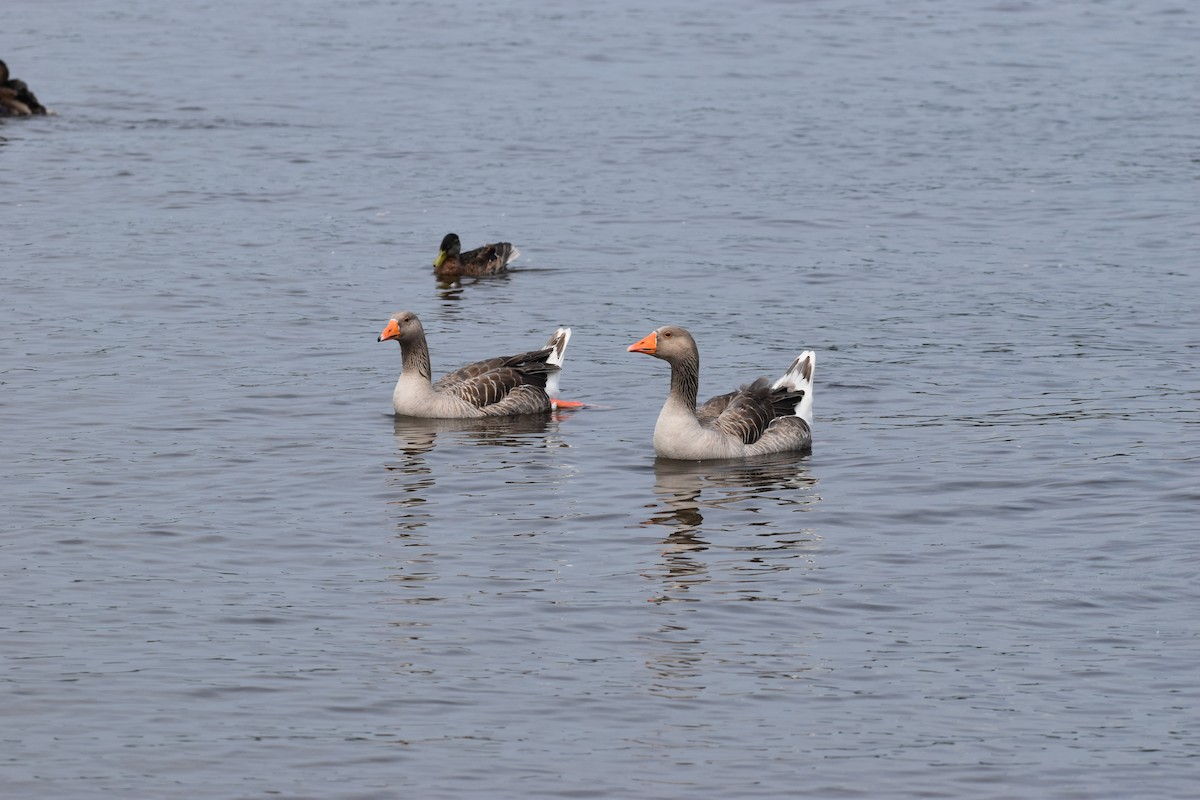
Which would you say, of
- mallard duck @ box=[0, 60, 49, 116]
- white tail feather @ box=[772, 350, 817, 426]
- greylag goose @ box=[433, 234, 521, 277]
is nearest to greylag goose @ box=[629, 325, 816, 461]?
white tail feather @ box=[772, 350, 817, 426]

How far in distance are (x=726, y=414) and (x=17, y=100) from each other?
984 inches

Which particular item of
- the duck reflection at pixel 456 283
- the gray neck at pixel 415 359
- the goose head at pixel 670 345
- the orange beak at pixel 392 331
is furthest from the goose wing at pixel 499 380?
the duck reflection at pixel 456 283

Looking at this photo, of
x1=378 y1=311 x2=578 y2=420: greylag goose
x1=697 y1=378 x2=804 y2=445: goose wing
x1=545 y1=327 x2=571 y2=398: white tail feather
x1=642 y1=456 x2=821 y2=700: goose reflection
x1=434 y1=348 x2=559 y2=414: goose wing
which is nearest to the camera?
x1=642 y1=456 x2=821 y2=700: goose reflection

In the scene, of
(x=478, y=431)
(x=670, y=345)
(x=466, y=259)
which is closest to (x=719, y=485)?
(x=670, y=345)

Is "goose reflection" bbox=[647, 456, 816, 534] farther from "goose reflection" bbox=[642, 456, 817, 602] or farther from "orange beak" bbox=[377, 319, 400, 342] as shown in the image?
"orange beak" bbox=[377, 319, 400, 342]

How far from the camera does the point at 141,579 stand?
14172 mm

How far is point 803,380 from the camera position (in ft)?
62.5

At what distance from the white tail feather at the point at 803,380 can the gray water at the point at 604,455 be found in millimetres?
517

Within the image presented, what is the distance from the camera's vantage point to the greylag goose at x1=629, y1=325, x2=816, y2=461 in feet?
59.4

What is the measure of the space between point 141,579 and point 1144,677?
7.32 metres

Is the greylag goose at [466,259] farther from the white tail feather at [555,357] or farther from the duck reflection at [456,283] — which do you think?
the white tail feather at [555,357]

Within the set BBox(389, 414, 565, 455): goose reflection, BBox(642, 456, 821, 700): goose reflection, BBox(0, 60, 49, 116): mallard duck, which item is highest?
BBox(0, 60, 49, 116): mallard duck

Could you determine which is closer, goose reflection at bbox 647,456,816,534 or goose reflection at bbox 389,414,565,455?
goose reflection at bbox 647,456,816,534

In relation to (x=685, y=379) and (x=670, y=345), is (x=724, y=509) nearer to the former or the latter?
(x=685, y=379)
